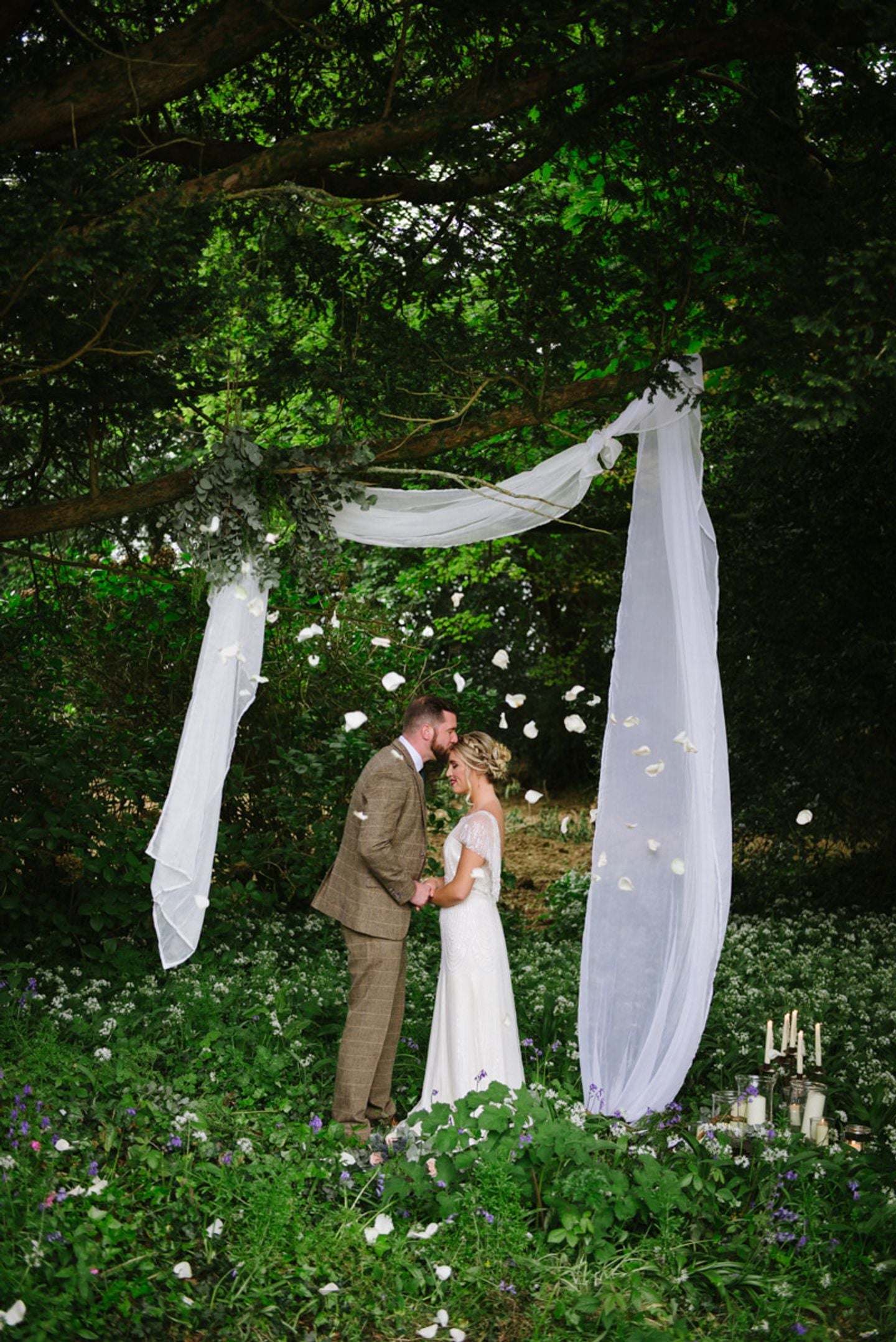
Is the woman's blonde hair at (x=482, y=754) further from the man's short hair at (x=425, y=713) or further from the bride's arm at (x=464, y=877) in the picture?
the bride's arm at (x=464, y=877)

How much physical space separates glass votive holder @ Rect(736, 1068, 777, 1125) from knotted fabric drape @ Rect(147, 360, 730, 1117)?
27 centimetres

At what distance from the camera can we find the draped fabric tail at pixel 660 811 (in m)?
5.07

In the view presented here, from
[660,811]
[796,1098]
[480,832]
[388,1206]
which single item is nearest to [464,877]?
[480,832]

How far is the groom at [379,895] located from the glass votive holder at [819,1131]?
173 centimetres

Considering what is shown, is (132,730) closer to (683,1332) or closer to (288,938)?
(288,938)

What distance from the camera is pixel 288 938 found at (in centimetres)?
798

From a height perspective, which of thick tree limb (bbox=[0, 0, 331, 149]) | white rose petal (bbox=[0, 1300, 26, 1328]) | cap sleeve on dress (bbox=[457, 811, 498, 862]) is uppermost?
thick tree limb (bbox=[0, 0, 331, 149])

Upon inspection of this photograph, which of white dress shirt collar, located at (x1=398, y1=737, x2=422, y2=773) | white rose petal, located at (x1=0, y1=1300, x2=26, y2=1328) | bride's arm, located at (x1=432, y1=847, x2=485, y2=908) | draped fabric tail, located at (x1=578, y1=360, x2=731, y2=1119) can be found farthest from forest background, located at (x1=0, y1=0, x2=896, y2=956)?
white rose petal, located at (x1=0, y1=1300, x2=26, y2=1328)

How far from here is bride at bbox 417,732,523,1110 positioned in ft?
17.1

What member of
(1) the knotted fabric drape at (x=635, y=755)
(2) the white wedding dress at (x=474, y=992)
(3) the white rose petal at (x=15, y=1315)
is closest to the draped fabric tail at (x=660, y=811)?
(1) the knotted fabric drape at (x=635, y=755)

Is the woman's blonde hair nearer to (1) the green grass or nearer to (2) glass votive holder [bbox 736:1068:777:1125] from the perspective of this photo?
(1) the green grass

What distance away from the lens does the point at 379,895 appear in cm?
521

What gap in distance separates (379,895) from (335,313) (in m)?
2.95

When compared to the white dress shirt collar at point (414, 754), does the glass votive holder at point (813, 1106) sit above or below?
below
